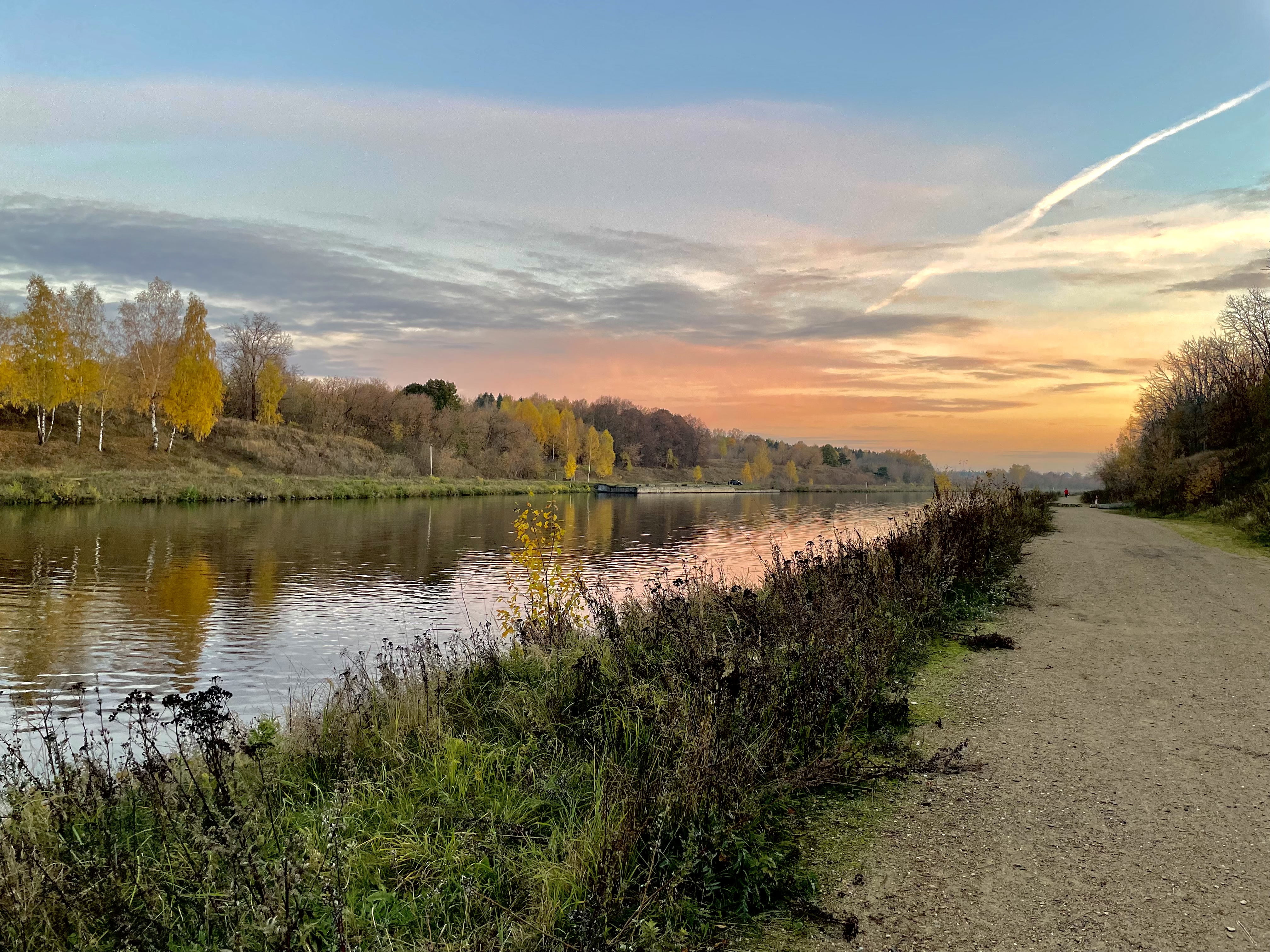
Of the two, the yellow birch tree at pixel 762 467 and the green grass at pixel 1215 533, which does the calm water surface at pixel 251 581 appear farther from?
the yellow birch tree at pixel 762 467

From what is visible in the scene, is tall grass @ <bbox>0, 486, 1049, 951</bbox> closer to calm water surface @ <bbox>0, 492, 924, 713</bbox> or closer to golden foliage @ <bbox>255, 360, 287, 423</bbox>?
calm water surface @ <bbox>0, 492, 924, 713</bbox>

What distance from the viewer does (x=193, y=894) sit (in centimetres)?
355

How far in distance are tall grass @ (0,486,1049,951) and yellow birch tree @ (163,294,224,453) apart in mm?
59525

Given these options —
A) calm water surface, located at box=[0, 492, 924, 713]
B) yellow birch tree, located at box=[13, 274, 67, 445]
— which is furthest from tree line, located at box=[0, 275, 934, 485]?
calm water surface, located at box=[0, 492, 924, 713]

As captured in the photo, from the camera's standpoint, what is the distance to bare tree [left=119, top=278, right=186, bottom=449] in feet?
199

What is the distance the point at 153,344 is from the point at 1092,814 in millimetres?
70844

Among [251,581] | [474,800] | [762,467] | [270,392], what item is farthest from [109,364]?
[762,467]

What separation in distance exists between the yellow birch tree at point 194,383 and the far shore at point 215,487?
5942 mm

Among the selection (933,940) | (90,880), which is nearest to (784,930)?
(933,940)

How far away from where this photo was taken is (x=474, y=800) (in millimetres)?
4828

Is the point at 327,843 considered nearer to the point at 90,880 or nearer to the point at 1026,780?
the point at 90,880

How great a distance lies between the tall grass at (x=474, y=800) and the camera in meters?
3.48

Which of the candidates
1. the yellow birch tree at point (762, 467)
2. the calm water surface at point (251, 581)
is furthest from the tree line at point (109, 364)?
the yellow birch tree at point (762, 467)

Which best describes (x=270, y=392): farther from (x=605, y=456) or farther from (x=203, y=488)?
(x=605, y=456)
